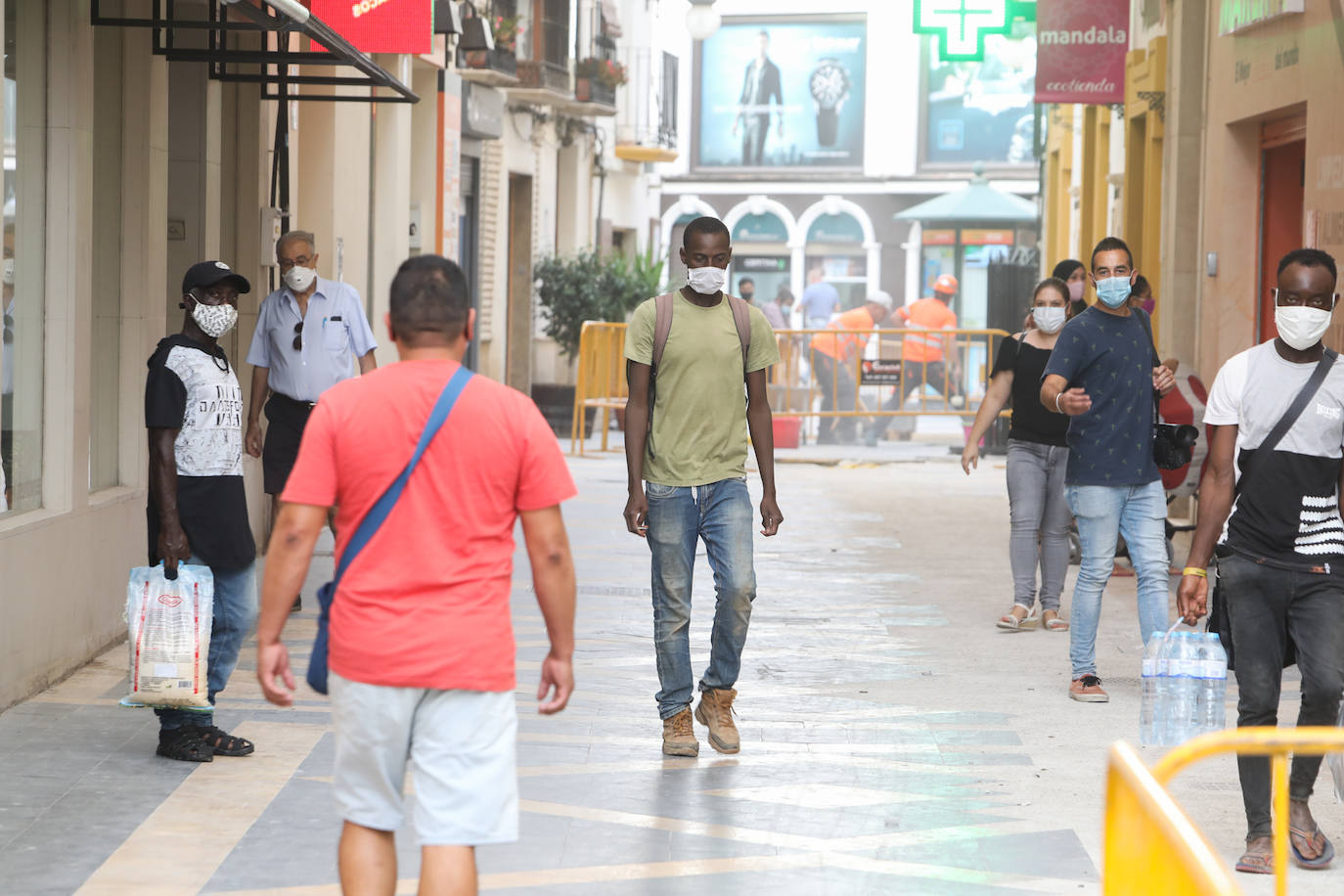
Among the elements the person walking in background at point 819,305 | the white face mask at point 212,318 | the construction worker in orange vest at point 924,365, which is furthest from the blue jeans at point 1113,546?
the person walking in background at point 819,305

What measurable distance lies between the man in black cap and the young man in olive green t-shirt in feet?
4.74

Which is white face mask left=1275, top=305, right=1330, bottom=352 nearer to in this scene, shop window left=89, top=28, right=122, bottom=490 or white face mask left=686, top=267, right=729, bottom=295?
white face mask left=686, top=267, right=729, bottom=295

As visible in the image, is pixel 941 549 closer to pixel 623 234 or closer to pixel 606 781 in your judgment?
pixel 606 781

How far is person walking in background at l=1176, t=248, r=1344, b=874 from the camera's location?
18.6ft

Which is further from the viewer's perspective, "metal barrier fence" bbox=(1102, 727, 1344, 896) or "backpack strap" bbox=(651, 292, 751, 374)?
"backpack strap" bbox=(651, 292, 751, 374)

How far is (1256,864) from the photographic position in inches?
222

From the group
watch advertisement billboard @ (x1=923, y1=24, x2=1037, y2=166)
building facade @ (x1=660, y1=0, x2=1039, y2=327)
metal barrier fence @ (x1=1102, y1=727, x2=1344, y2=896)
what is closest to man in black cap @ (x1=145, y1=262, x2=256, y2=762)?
metal barrier fence @ (x1=1102, y1=727, x2=1344, y2=896)

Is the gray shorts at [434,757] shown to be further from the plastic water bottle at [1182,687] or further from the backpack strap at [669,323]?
the plastic water bottle at [1182,687]

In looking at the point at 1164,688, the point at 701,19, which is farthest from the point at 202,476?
the point at 701,19

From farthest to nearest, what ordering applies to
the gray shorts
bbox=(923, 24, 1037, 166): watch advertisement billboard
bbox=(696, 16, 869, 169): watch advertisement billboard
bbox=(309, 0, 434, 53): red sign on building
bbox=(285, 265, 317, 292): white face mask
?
1. bbox=(696, 16, 869, 169): watch advertisement billboard
2. bbox=(923, 24, 1037, 166): watch advertisement billboard
3. bbox=(309, 0, 434, 53): red sign on building
4. bbox=(285, 265, 317, 292): white face mask
5. the gray shorts

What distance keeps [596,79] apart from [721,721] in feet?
73.0

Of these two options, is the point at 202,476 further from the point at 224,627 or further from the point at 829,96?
the point at 829,96

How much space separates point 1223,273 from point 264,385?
700 centimetres

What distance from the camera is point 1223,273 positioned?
13484 millimetres
